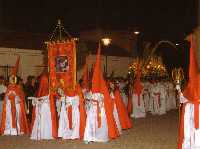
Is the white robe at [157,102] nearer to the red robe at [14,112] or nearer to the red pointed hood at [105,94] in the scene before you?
the red robe at [14,112]

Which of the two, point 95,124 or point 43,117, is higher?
point 43,117

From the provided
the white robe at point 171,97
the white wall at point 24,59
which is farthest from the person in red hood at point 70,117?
the white robe at point 171,97

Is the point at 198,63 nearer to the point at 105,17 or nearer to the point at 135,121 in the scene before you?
the point at 135,121

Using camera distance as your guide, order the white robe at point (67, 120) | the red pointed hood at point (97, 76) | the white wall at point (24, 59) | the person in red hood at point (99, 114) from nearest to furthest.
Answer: the red pointed hood at point (97, 76), the person in red hood at point (99, 114), the white robe at point (67, 120), the white wall at point (24, 59)

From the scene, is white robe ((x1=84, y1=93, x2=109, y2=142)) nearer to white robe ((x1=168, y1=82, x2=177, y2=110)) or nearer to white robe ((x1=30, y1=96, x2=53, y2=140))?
white robe ((x1=30, y1=96, x2=53, y2=140))

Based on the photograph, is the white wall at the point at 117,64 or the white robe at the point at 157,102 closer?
the white robe at the point at 157,102

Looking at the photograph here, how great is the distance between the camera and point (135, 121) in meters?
17.4

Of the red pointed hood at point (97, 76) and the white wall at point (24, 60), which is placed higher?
the white wall at point (24, 60)

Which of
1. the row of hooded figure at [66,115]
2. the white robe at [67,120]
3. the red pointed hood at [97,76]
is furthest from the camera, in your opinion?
the white robe at [67,120]

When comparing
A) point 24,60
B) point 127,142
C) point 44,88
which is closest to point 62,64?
point 44,88

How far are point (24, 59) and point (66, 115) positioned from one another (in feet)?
33.5

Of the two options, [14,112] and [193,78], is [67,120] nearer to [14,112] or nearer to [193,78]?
[14,112]

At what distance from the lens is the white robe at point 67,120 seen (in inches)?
511

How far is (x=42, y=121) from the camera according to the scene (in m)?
13.2
